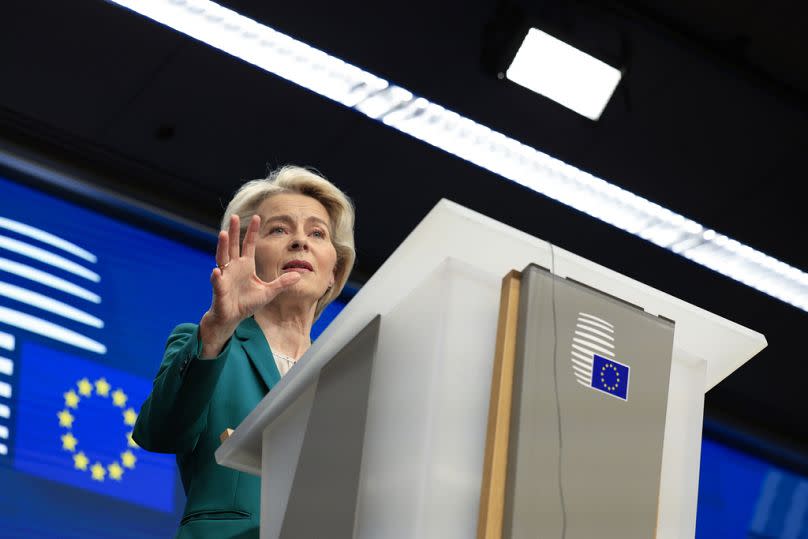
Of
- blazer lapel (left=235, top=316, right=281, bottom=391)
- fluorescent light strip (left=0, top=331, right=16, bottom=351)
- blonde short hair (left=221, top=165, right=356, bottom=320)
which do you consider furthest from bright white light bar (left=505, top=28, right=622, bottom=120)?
blazer lapel (left=235, top=316, right=281, bottom=391)

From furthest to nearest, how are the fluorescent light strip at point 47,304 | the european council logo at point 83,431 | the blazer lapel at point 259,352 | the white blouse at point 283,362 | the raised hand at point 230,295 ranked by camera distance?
the fluorescent light strip at point 47,304, the european council logo at point 83,431, the white blouse at point 283,362, the blazer lapel at point 259,352, the raised hand at point 230,295

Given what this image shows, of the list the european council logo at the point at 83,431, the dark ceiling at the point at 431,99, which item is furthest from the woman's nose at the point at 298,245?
the european council logo at the point at 83,431

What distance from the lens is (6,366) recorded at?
3293 millimetres

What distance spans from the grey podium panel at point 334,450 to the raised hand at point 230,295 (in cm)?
20

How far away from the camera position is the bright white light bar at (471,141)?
337 cm

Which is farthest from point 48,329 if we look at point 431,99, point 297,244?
point 297,244

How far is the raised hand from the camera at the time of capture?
1.47 metres

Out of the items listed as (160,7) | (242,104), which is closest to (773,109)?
(242,104)

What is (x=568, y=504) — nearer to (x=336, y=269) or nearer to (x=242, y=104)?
(x=336, y=269)

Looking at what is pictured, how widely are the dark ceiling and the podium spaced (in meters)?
2.24

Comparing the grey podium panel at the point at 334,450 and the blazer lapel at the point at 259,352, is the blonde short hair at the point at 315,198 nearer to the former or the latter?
the blazer lapel at the point at 259,352

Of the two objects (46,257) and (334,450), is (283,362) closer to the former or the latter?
(334,450)

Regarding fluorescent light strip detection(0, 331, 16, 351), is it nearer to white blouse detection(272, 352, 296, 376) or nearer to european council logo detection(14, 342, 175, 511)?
european council logo detection(14, 342, 175, 511)

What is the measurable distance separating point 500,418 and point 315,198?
1265 millimetres
